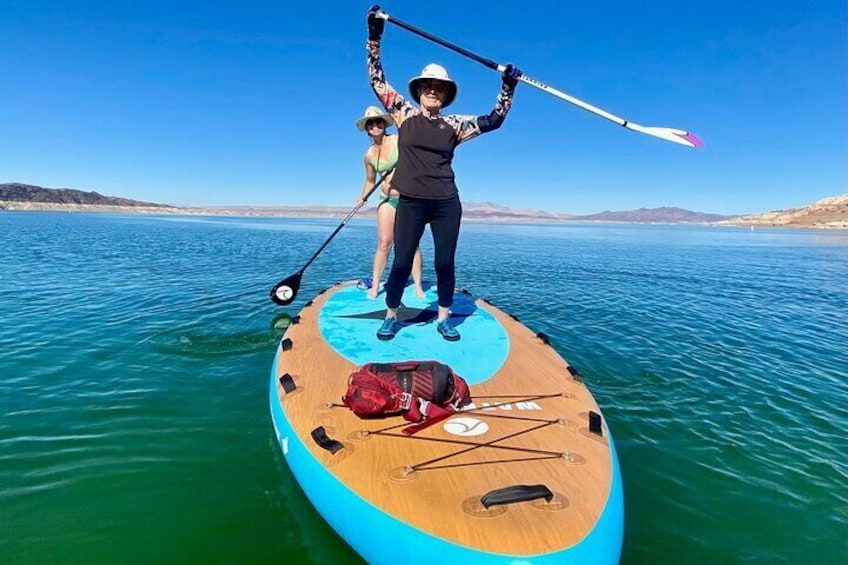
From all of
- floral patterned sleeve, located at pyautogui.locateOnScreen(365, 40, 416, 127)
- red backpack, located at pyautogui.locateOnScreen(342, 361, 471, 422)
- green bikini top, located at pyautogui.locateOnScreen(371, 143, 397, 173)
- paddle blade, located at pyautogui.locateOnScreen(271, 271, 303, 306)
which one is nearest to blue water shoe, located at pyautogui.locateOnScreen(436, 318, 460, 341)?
red backpack, located at pyautogui.locateOnScreen(342, 361, 471, 422)

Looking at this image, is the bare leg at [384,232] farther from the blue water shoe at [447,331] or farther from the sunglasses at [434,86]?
the sunglasses at [434,86]

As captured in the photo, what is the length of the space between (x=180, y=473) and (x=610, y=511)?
4.52m

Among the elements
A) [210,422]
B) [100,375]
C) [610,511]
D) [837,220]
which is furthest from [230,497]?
[837,220]

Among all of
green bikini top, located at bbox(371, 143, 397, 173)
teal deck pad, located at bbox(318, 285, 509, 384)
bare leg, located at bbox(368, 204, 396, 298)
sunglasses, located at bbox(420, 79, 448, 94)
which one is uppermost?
sunglasses, located at bbox(420, 79, 448, 94)

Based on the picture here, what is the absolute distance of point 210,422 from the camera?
5.73 metres

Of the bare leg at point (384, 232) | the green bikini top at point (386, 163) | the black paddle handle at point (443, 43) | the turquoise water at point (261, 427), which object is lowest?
the turquoise water at point (261, 427)

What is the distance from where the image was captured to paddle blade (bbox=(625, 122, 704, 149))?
21.0 ft

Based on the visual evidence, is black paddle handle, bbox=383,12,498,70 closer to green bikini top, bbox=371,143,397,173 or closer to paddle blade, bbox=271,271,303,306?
green bikini top, bbox=371,143,397,173

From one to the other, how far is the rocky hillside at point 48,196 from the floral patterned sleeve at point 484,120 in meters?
186

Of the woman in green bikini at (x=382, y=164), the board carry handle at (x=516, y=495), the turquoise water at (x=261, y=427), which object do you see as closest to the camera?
the board carry handle at (x=516, y=495)

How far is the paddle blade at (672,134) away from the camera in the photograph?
6387 millimetres

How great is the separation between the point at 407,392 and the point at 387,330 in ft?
7.02

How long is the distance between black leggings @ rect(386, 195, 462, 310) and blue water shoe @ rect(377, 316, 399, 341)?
2.04 ft

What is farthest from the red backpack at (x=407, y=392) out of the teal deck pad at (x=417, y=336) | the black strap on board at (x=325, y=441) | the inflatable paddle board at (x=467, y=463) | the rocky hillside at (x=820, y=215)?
the rocky hillside at (x=820, y=215)
